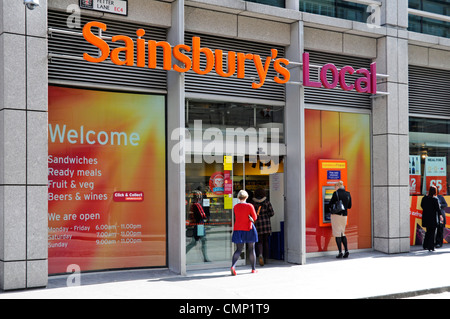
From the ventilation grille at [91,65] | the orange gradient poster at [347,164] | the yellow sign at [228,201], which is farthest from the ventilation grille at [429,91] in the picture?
the ventilation grille at [91,65]

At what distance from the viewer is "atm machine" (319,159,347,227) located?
13328 mm

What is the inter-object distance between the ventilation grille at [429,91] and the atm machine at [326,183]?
10.9 ft

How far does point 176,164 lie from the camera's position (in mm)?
10883

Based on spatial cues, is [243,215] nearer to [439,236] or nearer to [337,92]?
[337,92]

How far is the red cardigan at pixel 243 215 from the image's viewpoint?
1077 centimetres

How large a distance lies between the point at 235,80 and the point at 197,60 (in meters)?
1.64

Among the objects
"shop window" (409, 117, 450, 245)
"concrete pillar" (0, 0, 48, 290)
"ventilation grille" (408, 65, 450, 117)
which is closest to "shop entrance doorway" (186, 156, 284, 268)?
"concrete pillar" (0, 0, 48, 290)

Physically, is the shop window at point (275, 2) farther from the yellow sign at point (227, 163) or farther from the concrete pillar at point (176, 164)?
the yellow sign at point (227, 163)

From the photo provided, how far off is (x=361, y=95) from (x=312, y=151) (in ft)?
7.71

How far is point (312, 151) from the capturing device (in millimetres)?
13305

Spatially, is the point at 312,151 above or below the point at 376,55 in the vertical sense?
below

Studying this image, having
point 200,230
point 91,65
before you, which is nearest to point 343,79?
point 200,230

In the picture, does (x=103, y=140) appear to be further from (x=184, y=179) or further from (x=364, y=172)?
(x=364, y=172)

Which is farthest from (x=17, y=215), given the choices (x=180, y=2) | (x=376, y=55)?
(x=376, y=55)
